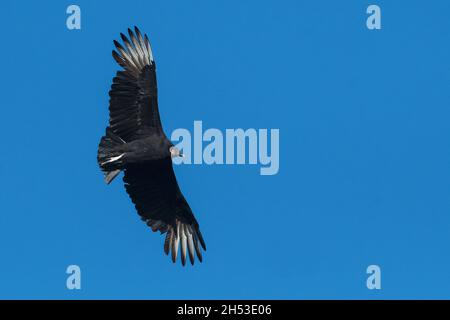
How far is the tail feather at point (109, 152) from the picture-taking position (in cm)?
1559

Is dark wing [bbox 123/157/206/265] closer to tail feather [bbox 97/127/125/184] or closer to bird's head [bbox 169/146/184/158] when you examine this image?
bird's head [bbox 169/146/184/158]

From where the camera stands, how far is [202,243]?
54.2ft

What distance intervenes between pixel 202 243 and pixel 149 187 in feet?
3.69

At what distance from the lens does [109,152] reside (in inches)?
615

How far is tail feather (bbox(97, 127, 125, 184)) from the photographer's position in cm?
1559

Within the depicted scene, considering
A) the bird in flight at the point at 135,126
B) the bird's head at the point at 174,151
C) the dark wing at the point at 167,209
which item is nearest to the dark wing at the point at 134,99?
the bird in flight at the point at 135,126

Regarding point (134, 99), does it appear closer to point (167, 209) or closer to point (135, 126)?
point (135, 126)

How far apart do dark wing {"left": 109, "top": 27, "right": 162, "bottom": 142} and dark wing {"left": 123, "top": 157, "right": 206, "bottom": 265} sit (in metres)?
0.70

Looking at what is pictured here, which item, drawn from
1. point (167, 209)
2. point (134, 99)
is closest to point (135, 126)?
point (134, 99)

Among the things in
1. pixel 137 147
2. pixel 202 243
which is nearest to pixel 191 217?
pixel 202 243

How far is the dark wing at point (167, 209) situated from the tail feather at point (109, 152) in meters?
0.50

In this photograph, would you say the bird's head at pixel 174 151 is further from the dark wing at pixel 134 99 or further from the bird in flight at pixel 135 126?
the dark wing at pixel 134 99

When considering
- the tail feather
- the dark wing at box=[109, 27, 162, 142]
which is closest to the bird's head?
the dark wing at box=[109, 27, 162, 142]
